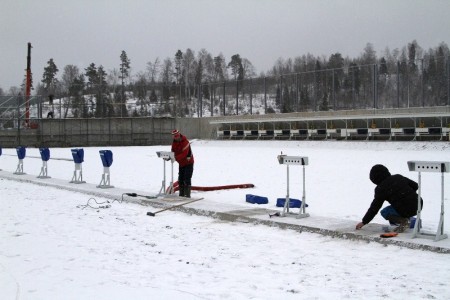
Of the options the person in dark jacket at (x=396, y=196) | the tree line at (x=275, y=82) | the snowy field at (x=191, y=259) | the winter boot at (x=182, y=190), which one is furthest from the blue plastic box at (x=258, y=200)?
the tree line at (x=275, y=82)

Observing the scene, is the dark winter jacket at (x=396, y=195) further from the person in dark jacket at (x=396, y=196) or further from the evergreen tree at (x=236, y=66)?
the evergreen tree at (x=236, y=66)

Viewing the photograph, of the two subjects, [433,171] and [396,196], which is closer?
[433,171]

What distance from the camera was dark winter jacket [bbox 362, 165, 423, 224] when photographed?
7648 mm

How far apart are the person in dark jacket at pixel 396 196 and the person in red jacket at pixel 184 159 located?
6.01 m

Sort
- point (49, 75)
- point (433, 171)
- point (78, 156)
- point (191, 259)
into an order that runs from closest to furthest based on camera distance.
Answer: point (191, 259) → point (433, 171) → point (78, 156) → point (49, 75)

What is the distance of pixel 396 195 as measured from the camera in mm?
7688

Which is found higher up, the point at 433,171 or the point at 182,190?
the point at 433,171

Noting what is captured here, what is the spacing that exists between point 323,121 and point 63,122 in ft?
102

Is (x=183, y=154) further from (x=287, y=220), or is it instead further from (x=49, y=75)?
(x=49, y=75)

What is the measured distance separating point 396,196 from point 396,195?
17 mm

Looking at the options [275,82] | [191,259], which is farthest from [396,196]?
[275,82]

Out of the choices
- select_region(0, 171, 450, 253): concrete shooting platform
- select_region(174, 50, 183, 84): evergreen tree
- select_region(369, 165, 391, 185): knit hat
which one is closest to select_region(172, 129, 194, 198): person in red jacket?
select_region(0, 171, 450, 253): concrete shooting platform

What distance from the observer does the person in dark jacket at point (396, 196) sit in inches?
301

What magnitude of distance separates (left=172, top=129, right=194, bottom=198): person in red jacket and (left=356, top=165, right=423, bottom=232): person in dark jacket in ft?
19.7
